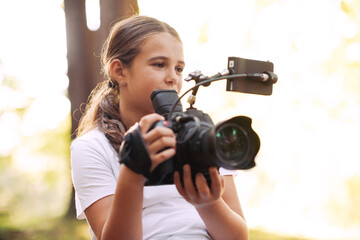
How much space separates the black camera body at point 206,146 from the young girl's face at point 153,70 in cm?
35

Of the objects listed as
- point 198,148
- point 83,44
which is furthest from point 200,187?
point 83,44

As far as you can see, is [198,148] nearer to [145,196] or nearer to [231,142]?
[231,142]

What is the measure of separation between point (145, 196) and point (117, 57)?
1.69 ft

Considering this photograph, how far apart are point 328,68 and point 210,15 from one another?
1098mm

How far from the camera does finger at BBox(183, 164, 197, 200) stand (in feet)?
3.43

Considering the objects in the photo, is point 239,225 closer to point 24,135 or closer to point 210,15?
point 210,15

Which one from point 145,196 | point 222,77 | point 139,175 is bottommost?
point 145,196

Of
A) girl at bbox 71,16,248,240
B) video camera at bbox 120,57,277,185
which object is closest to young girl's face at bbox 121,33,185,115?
girl at bbox 71,16,248,240

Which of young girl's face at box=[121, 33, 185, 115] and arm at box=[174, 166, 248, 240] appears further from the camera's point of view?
young girl's face at box=[121, 33, 185, 115]

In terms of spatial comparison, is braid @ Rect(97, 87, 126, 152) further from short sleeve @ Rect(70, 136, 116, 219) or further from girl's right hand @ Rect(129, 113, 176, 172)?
girl's right hand @ Rect(129, 113, 176, 172)

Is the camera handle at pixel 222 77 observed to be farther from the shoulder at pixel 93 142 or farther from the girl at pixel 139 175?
the shoulder at pixel 93 142

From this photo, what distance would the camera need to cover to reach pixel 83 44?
9.69 feet

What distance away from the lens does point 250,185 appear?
3867 mm

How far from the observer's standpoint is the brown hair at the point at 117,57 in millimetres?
1464
